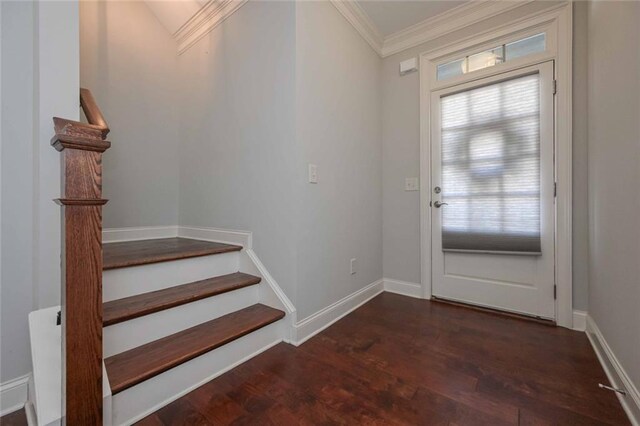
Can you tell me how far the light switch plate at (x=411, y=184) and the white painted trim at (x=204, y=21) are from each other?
207 cm

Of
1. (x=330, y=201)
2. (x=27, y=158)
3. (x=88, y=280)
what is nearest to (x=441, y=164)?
(x=330, y=201)

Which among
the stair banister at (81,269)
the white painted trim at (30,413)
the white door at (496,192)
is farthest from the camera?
the white door at (496,192)

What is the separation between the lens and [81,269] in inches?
34.0

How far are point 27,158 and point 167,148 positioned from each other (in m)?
1.69

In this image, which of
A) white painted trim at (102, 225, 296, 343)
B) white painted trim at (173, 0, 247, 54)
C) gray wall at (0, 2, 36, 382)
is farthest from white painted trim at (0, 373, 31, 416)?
white painted trim at (173, 0, 247, 54)

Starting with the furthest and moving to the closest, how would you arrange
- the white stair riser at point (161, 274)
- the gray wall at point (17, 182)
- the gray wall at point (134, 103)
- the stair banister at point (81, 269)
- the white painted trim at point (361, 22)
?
the gray wall at point (134, 103)
the white painted trim at point (361, 22)
the white stair riser at point (161, 274)
the gray wall at point (17, 182)
the stair banister at point (81, 269)

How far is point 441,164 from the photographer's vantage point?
7.89 ft

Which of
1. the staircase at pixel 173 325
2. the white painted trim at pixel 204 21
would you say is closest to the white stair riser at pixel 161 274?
the staircase at pixel 173 325

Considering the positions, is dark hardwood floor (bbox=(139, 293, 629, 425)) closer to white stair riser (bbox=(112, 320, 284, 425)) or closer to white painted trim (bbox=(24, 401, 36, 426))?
white stair riser (bbox=(112, 320, 284, 425))

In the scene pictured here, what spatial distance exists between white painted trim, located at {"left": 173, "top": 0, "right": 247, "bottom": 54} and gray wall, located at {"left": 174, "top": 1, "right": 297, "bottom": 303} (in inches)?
2.4

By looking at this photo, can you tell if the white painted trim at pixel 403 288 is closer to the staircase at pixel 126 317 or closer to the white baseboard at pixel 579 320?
the white baseboard at pixel 579 320

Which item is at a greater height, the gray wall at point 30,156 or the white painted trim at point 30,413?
the gray wall at point 30,156

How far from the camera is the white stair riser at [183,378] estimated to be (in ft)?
3.51

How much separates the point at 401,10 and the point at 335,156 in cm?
146
